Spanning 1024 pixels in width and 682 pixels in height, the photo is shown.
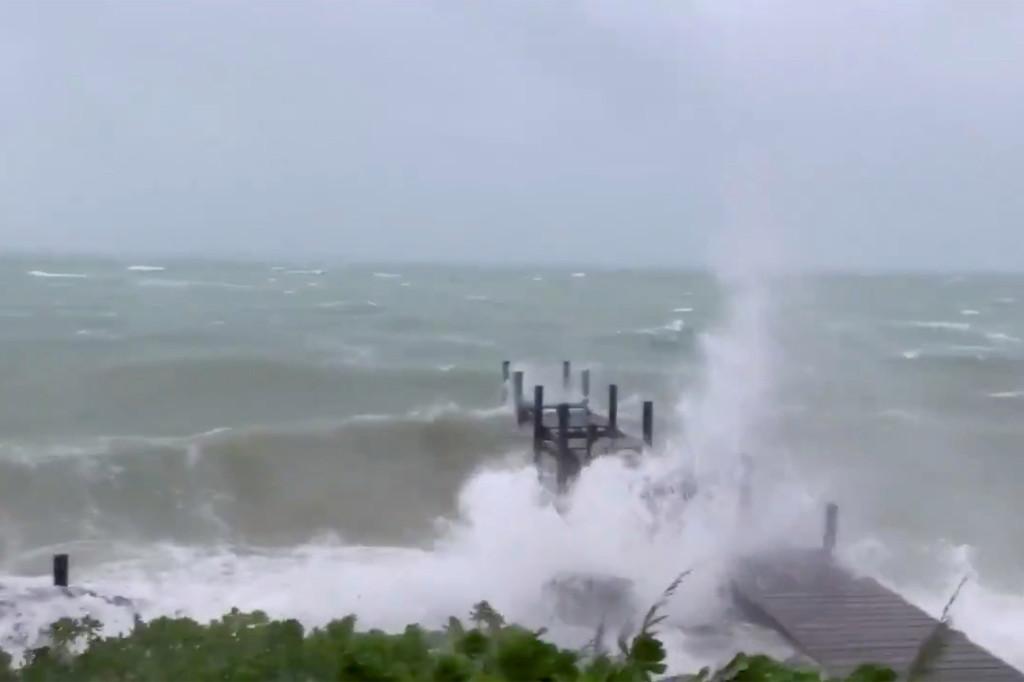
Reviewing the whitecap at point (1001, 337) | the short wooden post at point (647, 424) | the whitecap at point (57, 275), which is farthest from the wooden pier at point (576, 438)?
the whitecap at point (57, 275)

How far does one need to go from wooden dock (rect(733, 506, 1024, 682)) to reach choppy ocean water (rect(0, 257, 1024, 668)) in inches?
18.9

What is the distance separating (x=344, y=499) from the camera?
71.1 feet

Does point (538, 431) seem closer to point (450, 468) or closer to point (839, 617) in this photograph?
point (839, 617)

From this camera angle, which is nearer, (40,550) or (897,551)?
(40,550)

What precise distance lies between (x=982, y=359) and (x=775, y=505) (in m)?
33.3

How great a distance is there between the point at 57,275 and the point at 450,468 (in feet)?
256

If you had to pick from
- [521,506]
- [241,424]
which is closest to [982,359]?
[241,424]

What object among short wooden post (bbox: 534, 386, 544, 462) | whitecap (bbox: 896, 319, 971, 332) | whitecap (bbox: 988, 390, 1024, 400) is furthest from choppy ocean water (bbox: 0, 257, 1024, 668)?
whitecap (bbox: 896, 319, 971, 332)

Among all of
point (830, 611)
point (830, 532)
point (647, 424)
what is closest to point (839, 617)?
point (830, 611)

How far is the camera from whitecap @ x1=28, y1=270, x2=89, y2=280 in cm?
8831

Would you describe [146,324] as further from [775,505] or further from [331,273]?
[331,273]

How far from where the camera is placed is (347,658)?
339 cm

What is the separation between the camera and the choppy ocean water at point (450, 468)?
1501 centimetres

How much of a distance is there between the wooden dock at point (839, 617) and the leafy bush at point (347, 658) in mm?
6029
